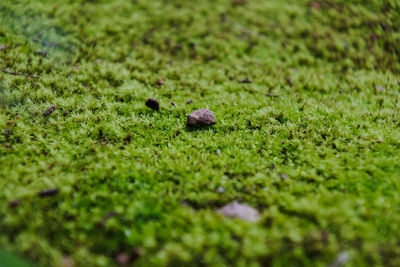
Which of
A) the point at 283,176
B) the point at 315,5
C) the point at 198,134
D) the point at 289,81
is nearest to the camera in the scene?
the point at 283,176

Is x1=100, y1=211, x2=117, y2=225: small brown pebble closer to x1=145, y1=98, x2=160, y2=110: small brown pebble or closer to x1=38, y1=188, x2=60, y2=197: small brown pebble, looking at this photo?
x1=38, y1=188, x2=60, y2=197: small brown pebble

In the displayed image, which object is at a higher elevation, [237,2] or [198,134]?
[237,2]

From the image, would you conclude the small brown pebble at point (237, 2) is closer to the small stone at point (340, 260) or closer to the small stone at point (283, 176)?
the small stone at point (283, 176)

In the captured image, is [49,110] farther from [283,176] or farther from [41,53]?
[283,176]

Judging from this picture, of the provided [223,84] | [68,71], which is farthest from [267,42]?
[68,71]

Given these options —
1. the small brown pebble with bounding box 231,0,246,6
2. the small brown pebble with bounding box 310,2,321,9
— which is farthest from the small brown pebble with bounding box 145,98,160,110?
the small brown pebble with bounding box 310,2,321,9

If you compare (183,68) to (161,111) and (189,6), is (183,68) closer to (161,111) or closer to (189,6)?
(161,111)

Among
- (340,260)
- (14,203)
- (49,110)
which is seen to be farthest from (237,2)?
(14,203)
